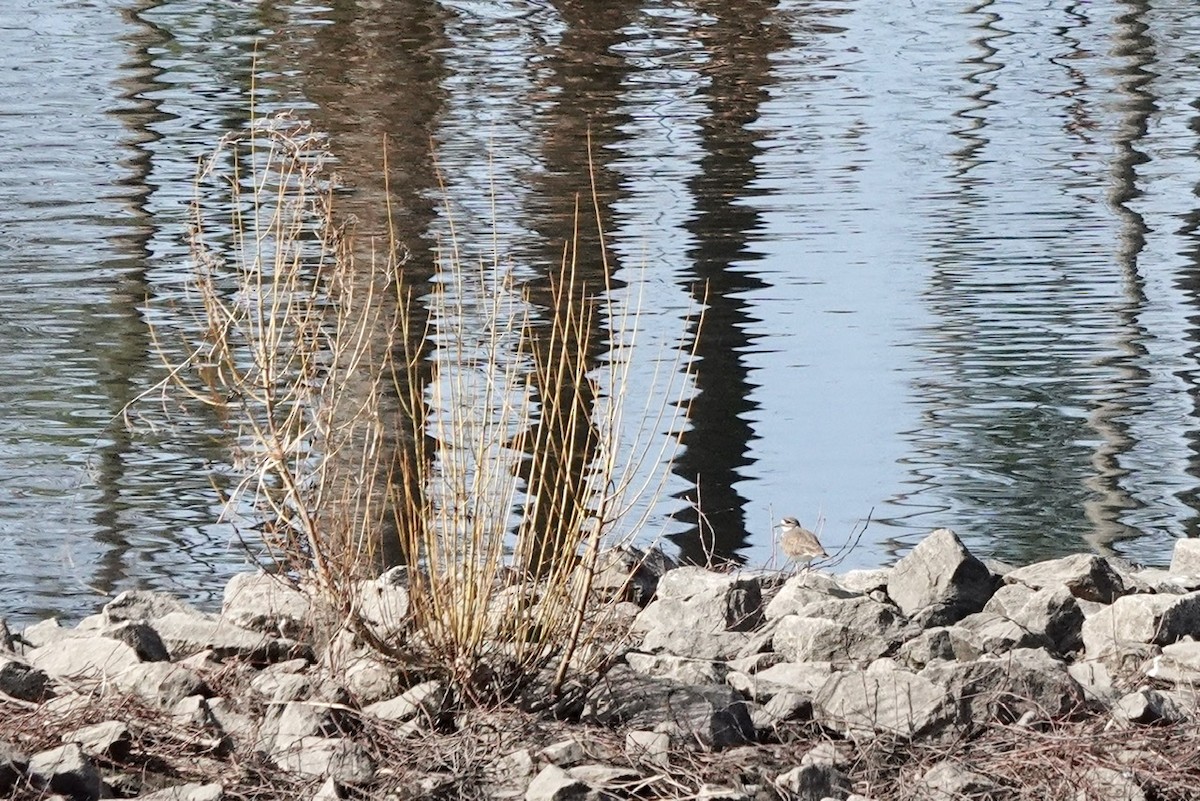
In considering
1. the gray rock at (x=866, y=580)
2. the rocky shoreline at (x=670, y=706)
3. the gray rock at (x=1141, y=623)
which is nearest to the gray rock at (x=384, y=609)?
the rocky shoreline at (x=670, y=706)

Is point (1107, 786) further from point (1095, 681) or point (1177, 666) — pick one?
point (1177, 666)

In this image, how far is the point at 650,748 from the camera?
4.14 meters

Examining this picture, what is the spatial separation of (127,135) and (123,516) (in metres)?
7.01

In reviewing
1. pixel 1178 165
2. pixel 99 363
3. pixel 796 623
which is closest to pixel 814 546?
pixel 796 623

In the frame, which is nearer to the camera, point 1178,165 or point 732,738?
point 732,738

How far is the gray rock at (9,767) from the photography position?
3814 mm

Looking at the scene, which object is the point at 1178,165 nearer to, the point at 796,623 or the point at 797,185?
Answer: the point at 797,185

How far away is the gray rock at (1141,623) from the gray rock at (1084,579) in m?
0.38

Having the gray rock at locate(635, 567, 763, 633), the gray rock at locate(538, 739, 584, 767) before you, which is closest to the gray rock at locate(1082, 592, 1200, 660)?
the gray rock at locate(635, 567, 763, 633)

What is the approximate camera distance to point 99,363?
8.33 meters

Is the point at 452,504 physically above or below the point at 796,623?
above

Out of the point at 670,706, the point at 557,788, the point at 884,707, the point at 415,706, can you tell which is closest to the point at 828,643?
the point at 884,707

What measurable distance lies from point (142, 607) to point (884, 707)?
7.52 ft

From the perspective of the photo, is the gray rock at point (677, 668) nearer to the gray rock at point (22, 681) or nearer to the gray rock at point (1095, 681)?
the gray rock at point (1095, 681)
